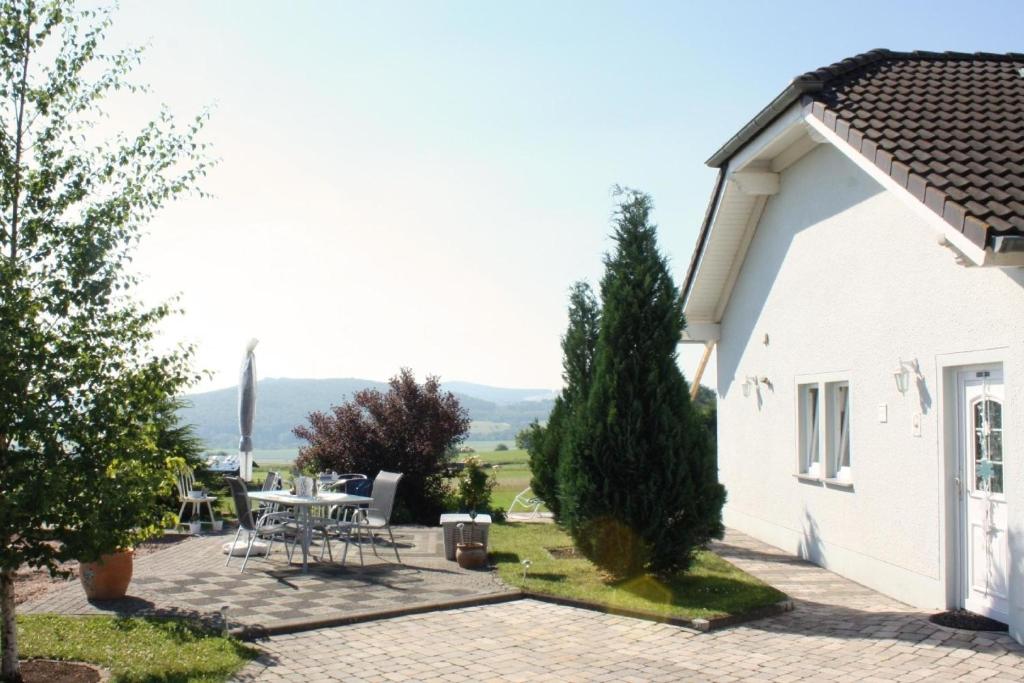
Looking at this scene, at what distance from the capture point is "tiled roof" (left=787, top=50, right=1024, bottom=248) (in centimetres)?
761

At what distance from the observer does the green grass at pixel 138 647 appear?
6559 millimetres

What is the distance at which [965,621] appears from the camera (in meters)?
8.29

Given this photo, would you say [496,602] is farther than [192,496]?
No

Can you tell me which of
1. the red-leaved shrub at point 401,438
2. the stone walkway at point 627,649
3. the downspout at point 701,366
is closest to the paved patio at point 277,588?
the stone walkway at point 627,649

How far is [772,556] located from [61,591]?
8.58 meters

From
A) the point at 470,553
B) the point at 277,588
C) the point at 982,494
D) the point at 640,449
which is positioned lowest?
the point at 277,588

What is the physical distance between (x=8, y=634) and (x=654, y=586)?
19.3 ft

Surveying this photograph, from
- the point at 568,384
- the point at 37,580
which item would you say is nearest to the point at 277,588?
the point at 37,580

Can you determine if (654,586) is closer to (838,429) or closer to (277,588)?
(838,429)

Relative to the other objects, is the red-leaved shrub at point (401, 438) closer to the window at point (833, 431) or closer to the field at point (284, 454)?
the field at point (284, 454)

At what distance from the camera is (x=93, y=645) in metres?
7.24

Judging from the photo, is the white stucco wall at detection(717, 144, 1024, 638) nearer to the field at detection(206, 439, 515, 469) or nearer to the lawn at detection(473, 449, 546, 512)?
the lawn at detection(473, 449, 546, 512)

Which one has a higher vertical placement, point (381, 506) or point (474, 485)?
point (474, 485)

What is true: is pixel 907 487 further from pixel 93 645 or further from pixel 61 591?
pixel 61 591
